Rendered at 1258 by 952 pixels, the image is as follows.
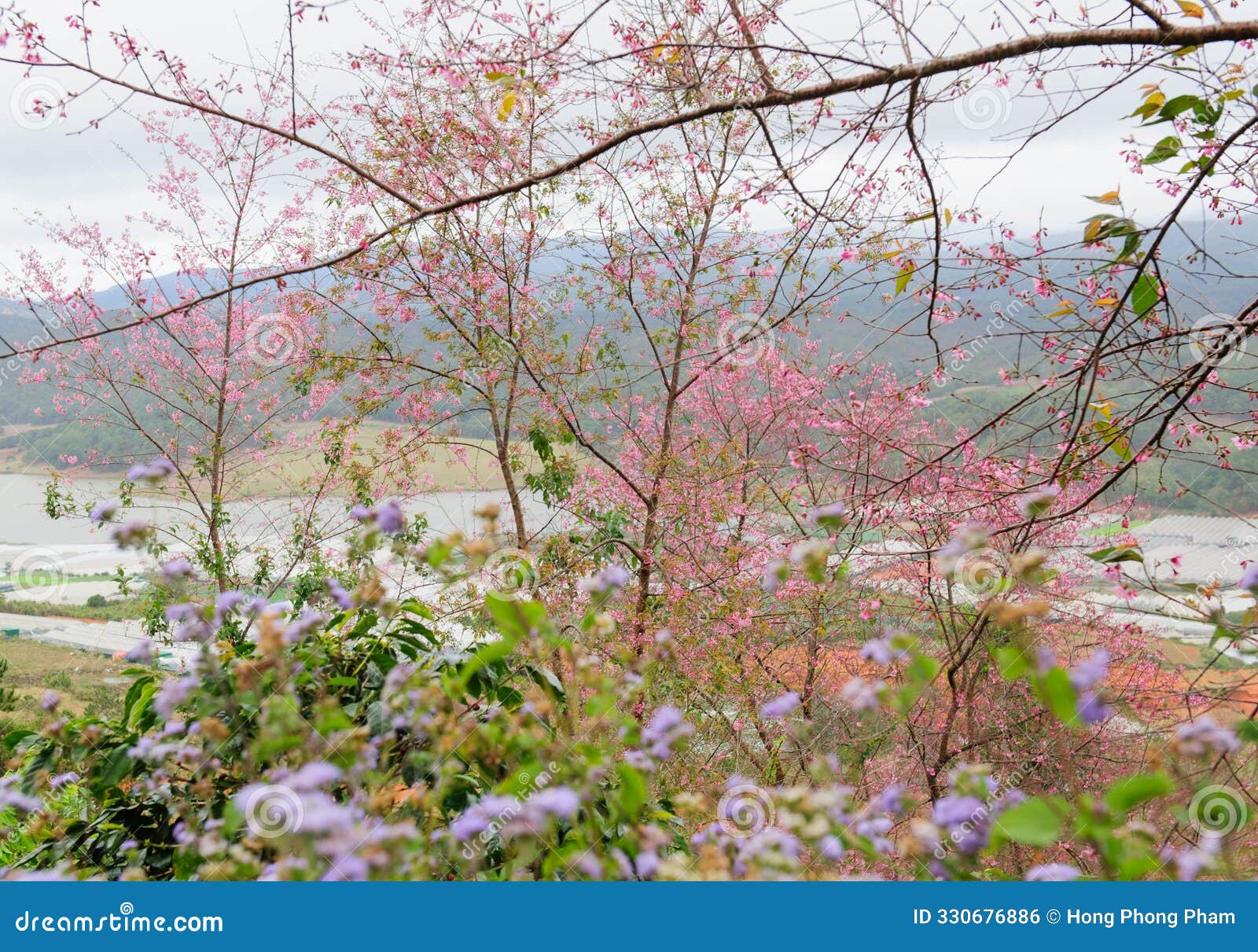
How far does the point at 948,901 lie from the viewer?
107 cm

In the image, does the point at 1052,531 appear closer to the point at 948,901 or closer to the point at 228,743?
the point at 948,901

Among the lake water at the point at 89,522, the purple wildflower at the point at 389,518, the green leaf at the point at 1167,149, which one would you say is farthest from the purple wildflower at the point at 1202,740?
the lake water at the point at 89,522

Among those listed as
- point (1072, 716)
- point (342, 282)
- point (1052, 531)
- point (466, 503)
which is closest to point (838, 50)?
point (1072, 716)

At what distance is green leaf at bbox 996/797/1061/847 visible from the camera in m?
0.71

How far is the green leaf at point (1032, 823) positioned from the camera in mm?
708

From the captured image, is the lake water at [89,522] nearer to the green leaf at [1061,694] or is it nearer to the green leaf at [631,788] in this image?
the green leaf at [631,788]

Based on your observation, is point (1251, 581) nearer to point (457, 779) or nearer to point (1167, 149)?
point (1167, 149)

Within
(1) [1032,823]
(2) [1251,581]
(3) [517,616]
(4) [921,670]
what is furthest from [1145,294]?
(3) [517,616]

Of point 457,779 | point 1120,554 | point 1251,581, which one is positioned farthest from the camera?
point 1120,554

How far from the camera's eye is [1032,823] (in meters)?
0.72

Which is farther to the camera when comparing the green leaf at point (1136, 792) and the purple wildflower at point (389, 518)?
the purple wildflower at point (389, 518)

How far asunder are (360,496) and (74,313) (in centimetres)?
281

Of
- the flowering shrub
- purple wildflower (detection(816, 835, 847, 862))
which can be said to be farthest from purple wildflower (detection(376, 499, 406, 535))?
purple wildflower (detection(816, 835, 847, 862))

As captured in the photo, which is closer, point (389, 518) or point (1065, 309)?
point (389, 518)
